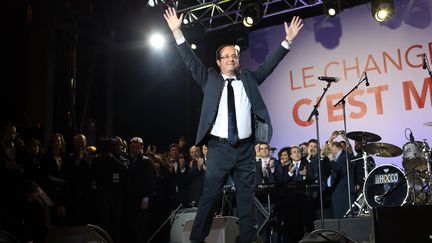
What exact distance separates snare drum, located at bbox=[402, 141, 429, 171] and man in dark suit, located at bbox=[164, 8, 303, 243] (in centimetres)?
486

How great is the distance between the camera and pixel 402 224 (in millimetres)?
3525

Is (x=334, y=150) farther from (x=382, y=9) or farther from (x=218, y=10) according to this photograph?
(x=218, y=10)

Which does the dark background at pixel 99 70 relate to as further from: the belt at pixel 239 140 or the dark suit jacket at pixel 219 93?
the belt at pixel 239 140

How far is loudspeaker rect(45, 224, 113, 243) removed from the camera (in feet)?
13.3

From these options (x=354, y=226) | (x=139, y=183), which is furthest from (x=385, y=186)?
(x=139, y=183)

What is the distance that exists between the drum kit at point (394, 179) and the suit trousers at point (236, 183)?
452cm

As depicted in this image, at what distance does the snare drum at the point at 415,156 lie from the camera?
25.8ft

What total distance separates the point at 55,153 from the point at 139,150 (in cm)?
155

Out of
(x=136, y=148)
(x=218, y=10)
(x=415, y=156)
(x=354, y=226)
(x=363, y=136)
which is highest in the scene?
(x=218, y=10)

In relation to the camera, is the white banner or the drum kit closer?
the drum kit

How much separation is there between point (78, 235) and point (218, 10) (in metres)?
7.65

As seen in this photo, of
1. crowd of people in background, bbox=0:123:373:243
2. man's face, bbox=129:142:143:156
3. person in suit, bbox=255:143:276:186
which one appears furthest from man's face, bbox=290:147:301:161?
man's face, bbox=129:142:143:156

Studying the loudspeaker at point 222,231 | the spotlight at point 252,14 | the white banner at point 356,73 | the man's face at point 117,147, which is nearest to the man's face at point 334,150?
the white banner at point 356,73

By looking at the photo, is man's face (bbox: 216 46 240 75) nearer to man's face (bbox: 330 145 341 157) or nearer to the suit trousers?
the suit trousers
